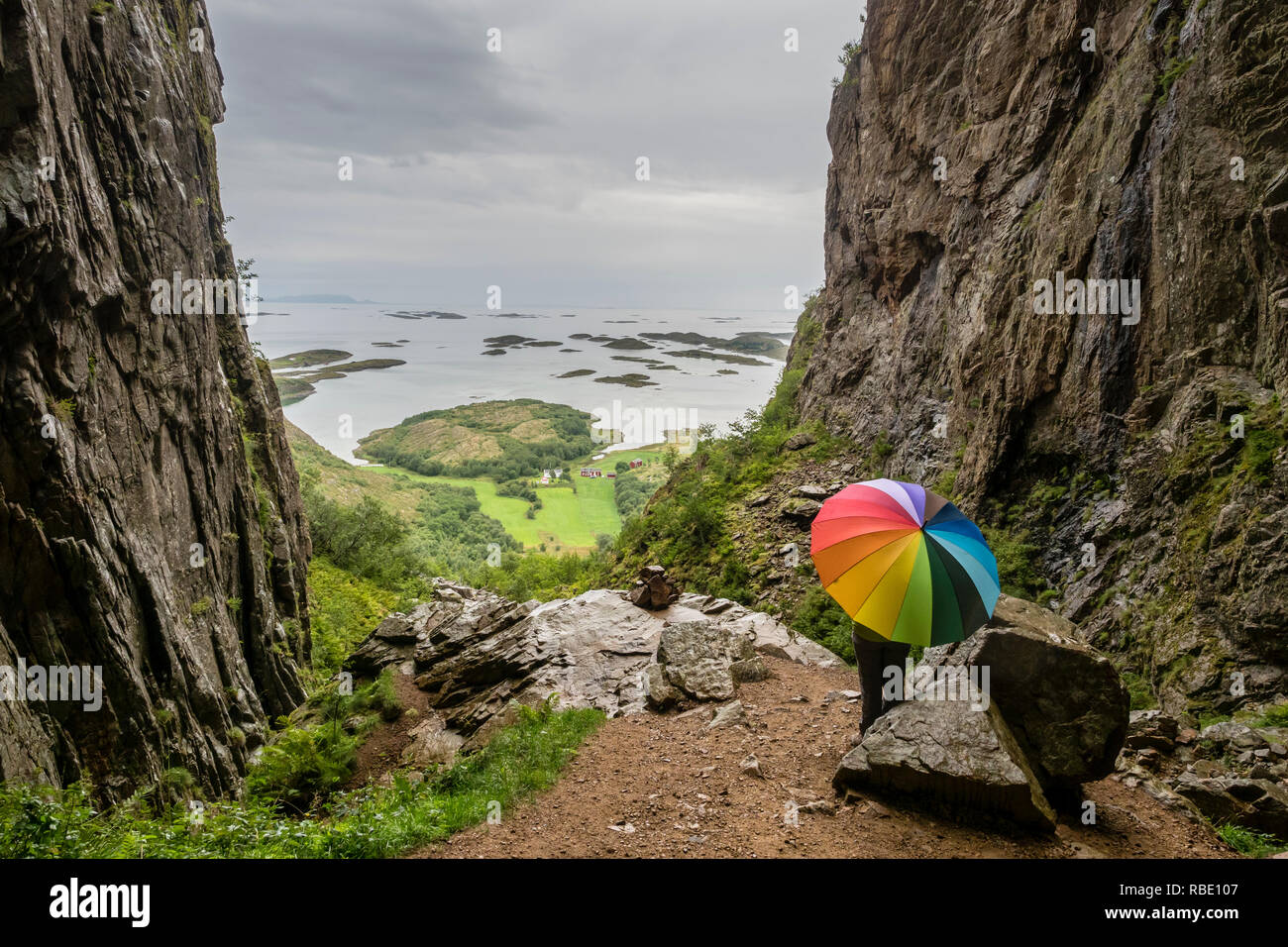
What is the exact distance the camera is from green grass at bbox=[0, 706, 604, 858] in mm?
5062

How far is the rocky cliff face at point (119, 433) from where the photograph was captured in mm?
7680

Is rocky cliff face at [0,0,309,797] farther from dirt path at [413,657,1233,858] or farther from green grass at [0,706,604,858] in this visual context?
dirt path at [413,657,1233,858]

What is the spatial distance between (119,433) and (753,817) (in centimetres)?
1157

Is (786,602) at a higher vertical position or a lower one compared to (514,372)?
lower

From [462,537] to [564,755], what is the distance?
53.8 m

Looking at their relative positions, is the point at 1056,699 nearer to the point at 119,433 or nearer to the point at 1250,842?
the point at 1250,842

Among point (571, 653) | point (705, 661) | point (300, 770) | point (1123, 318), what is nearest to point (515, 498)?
point (571, 653)

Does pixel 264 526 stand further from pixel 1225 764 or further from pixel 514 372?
pixel 514 372
